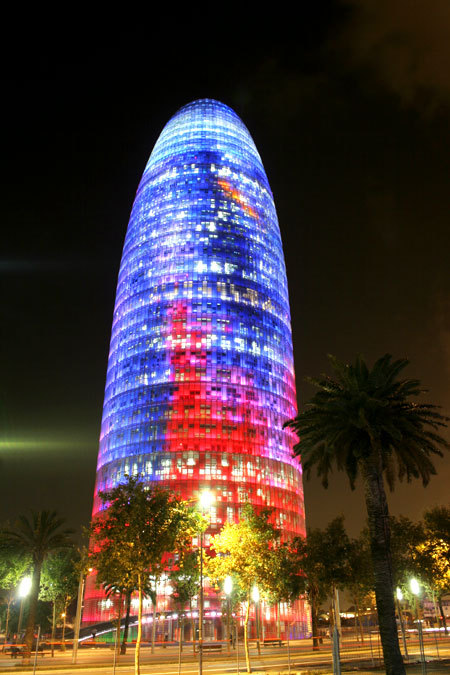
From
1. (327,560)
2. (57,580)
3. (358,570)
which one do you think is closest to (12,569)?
(57,580)

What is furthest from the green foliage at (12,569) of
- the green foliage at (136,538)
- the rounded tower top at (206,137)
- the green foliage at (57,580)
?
the rounded tower top at (206,137)

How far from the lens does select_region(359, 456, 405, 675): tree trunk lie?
29.1m

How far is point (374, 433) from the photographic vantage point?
33250 millimetres

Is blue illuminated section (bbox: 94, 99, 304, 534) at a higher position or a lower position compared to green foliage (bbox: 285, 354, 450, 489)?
higher

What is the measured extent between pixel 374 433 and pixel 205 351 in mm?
95050

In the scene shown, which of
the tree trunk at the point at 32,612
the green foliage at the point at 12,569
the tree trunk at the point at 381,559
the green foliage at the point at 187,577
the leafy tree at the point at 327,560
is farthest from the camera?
the green foliage at the point at 12,569

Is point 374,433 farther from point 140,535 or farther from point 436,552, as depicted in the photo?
point 436,552

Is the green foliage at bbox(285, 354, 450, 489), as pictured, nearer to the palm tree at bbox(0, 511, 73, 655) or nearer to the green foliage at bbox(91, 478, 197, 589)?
the green foliage at bbox(91, 478, 197, 589)

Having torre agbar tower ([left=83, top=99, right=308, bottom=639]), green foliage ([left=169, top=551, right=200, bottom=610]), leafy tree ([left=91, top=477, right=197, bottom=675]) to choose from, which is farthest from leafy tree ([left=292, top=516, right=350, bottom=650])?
torre agbar tower ([left=83, top=99, right=308, bottom=639])

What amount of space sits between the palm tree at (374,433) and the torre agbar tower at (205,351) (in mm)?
81449

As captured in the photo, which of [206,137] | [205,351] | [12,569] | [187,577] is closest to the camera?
[12,569]

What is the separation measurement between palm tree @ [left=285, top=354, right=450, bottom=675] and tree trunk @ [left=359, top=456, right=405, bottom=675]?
54mm

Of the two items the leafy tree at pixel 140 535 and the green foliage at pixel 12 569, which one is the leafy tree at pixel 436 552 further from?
the green foliage at pixel 12 569

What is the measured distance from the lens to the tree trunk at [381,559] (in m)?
29.1
